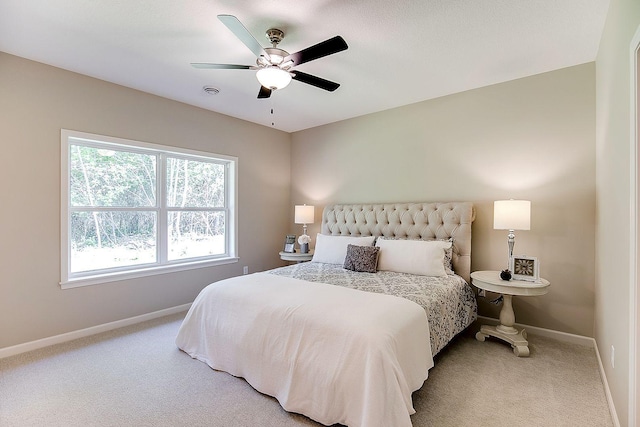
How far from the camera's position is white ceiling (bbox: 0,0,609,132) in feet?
7.02

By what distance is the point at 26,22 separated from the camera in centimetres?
231

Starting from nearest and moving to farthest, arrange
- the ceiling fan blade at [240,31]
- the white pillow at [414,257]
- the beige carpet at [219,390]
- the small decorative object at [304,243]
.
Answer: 1. the ceiling fan blade at [240,31]
2. the beige carpet at [219,390]
3. the white pillow at [414,257]
4. the small decorative object at [304,243]

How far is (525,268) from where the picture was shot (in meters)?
2.93

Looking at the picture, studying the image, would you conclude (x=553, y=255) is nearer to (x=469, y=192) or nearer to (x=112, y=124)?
(x=469, y=192)

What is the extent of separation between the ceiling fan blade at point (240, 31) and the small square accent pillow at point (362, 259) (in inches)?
86.5

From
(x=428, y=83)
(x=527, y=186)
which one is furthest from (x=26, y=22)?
(x=527, y=186)

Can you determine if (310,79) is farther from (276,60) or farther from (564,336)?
(564,336)

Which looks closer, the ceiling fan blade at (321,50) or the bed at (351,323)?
the bed at (351,323)

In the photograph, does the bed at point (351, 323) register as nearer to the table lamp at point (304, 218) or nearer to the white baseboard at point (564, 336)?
the white baseboard at point (564, 336)

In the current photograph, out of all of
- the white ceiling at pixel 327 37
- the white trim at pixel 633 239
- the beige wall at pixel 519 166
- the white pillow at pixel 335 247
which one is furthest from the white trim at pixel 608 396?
the white ceiling at pixel 327 37

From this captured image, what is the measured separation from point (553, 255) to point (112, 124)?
491 centimetres

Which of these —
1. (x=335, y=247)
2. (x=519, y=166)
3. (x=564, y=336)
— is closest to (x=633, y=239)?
(x=519, y=166)

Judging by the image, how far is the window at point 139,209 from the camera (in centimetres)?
326

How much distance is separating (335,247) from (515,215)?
1982 millimetres
